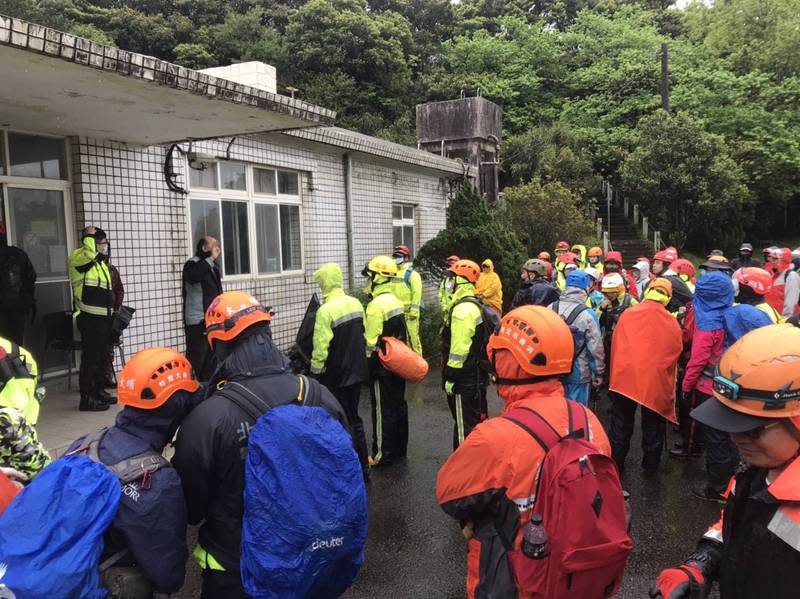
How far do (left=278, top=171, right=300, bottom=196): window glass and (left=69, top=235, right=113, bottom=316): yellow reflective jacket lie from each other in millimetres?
3892

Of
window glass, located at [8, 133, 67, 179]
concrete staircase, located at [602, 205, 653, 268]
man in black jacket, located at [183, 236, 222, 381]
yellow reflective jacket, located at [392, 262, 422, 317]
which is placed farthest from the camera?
concrete staircase, located at [602, 205, 653, 268]

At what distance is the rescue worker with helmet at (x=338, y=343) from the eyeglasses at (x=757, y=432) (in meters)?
3.51

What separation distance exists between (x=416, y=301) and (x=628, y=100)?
961 inches

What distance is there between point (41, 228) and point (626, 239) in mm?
22260

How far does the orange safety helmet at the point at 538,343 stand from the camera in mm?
2373

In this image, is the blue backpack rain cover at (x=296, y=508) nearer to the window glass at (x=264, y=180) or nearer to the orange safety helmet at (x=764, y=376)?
the orange safety helmet at (x=764, y=376)

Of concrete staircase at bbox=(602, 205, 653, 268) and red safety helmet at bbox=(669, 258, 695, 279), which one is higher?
concrete staircase at bbox=(602, 205, 653, 268)

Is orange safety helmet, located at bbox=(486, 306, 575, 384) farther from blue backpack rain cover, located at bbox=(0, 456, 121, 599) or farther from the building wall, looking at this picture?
the building wall

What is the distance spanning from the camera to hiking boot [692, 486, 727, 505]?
15.4 ft

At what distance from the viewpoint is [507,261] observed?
11.1 meters

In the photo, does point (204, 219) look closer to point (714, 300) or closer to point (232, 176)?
point (232, 176)

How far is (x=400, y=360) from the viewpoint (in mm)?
5203

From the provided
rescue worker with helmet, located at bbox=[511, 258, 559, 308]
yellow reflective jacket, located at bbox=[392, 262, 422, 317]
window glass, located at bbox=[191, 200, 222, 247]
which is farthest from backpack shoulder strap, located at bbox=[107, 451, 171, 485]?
window glass, located at bbox=[191, 200, 222, 247]

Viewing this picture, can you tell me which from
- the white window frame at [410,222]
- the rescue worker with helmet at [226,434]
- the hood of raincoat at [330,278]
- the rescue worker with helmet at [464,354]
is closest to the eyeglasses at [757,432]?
the rescue worker with helmet at [226,434]
